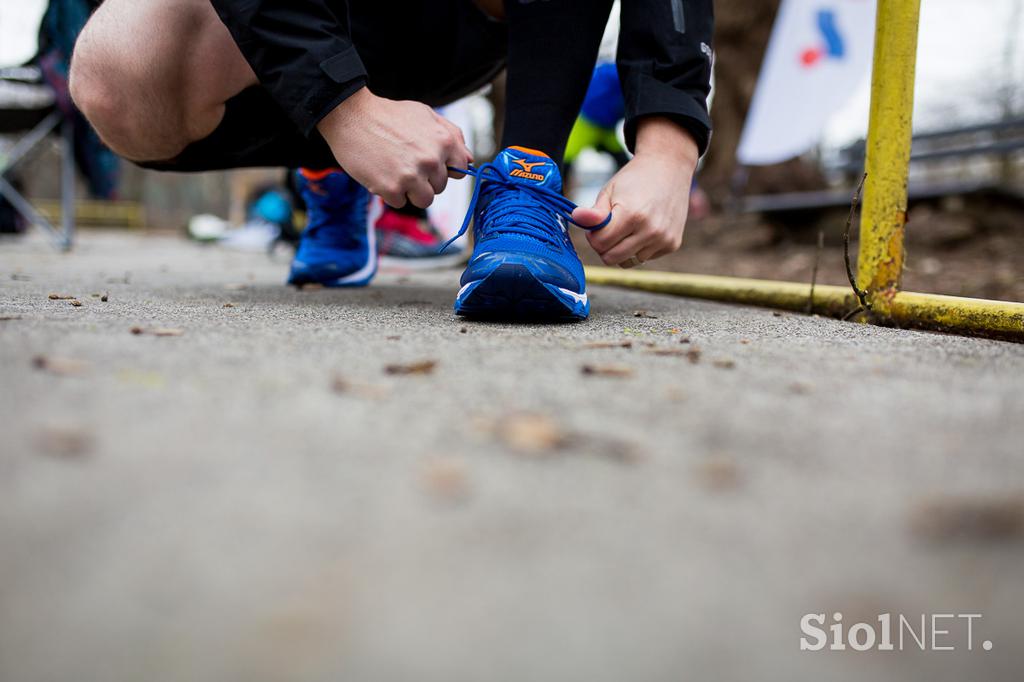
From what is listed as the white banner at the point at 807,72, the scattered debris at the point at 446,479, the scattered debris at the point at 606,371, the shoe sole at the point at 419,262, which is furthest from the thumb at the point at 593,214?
the white banner at the point at 807,72

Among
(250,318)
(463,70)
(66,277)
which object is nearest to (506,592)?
(250,318)

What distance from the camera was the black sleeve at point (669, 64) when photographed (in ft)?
3.68

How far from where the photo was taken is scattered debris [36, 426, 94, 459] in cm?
44

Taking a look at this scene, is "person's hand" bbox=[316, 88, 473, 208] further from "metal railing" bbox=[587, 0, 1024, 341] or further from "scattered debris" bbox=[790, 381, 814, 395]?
"metal railing" bbox=[587, 0, 1024, 341]

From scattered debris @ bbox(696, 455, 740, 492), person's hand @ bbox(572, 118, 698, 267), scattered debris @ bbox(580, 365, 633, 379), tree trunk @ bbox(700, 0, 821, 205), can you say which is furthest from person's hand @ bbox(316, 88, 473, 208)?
tree trunk @ bbox(700, 0, 821, 205)

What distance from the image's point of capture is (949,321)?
1.09 metres

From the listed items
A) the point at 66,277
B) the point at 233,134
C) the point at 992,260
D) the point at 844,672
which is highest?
the point at 992,260

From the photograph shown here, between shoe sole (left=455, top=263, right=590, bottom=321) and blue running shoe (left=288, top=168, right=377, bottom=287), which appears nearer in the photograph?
shoe sole (left=455, top=263, right=590, bottom=321)

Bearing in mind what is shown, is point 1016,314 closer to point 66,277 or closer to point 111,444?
point 111,444

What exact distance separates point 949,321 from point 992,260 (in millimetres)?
2834

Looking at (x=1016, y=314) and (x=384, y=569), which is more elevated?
(x=1016, y=314)

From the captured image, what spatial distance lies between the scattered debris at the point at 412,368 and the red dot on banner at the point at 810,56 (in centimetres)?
406

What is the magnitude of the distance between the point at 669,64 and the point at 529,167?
28 centimetres

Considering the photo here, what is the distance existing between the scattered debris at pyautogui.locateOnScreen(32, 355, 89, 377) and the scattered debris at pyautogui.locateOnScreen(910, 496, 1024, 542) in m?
0.64
